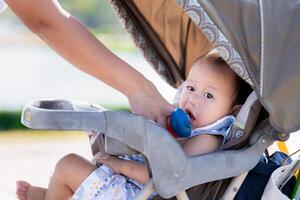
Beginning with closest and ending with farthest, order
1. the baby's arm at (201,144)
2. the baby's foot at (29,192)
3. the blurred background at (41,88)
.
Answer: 1. the baby's arm at (201,144)
2. the baby's foot at (29,192)
3. the blurred background at (41,88)

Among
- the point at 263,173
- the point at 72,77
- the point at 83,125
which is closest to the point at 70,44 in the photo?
the point at 83,125

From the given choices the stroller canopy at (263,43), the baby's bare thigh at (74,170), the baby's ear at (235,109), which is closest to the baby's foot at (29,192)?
the baby's bare thigh at (74,170)

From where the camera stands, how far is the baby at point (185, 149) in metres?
3.29

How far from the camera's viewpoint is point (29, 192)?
3.54 m

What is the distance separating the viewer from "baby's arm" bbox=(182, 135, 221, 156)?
3.32m

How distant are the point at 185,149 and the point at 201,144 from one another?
7cm

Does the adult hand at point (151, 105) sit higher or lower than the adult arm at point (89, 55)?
lower

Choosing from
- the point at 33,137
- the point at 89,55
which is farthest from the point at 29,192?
the point at 33,137

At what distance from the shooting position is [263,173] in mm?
3359

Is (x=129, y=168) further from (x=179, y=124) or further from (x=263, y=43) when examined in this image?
(x=263, y=43)

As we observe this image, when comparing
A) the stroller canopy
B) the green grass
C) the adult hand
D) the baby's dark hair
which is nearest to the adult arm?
the adult hand

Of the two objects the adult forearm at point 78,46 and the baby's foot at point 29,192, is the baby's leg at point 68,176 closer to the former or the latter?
the baby's foot at point 29,192

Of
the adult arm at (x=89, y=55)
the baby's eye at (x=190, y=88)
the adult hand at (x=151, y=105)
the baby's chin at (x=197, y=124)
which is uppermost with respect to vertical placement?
the adult arm at (x=89, y=55)

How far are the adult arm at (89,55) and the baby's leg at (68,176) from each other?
12.7 inches
